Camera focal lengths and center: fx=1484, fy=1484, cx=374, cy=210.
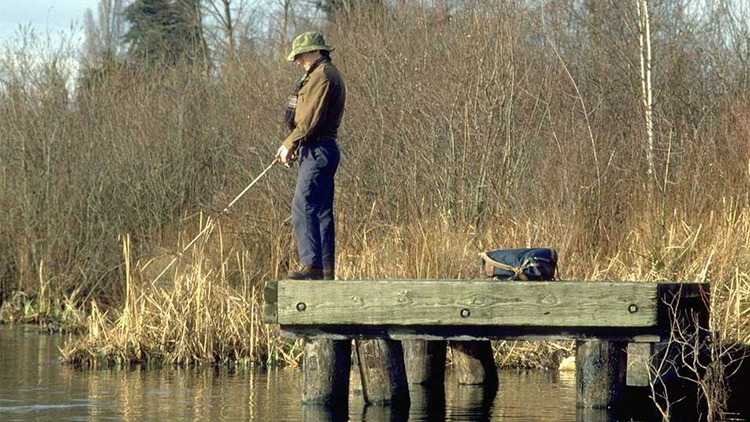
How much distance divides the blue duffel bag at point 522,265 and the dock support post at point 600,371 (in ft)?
1.76

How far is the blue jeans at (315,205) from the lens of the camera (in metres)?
10.2

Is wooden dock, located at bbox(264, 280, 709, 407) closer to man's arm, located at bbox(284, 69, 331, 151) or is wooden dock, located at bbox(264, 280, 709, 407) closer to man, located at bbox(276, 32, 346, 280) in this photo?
man, located at bbox(276, 32, 346, 280)

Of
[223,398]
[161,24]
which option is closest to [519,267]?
[223,398]

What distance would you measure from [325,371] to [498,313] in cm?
132

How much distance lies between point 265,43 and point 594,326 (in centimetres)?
1518

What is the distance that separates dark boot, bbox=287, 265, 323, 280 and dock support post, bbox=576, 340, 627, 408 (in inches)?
72.2

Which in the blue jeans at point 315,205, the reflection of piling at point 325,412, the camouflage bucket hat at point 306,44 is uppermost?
the camouflage bucket hat at point 306,44

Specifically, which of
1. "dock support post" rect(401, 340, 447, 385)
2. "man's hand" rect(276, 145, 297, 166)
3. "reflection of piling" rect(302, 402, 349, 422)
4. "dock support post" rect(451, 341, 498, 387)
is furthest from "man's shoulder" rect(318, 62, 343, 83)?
"dock support post" rect(451, 341, 498, 387)

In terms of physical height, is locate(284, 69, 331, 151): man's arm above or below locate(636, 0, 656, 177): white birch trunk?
below

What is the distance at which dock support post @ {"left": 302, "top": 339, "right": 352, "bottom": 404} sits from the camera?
32.6 ft

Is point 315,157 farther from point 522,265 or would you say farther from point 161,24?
point 161,24

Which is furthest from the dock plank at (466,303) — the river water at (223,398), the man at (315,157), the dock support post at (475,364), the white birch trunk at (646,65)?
the white birch trunk at (646,65)

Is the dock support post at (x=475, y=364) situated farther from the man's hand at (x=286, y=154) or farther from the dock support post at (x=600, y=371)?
the man's hand at (x=286, y=154)

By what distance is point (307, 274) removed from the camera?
10117 millimetres
